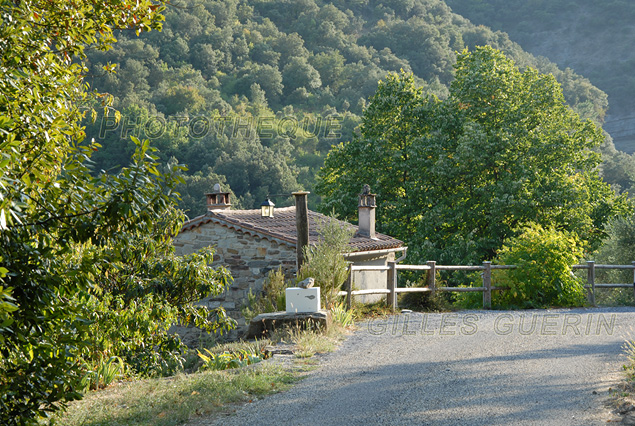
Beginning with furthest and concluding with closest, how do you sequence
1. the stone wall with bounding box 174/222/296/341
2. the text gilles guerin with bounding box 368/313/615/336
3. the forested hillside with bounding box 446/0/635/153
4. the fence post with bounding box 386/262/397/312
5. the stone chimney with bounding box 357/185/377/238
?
the forested hillside with bounding box 446/0/635/153 → the stone chimney with bounding box 357/185/377/238 → the stone wall with bounding box 174/222/296/341 → the fence post with bounding box 386/262/397/312 → the text gilles guerin with bounding box 368/313/615/336

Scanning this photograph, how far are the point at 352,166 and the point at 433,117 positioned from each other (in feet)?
13.9

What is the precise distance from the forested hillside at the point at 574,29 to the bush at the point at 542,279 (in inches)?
3088

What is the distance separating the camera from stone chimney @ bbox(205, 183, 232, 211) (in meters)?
21.0

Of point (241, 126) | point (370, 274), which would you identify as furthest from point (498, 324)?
point (241, 126)

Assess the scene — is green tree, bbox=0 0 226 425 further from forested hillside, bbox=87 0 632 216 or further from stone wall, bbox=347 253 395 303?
forested hillside, bbox=87 0 632 216

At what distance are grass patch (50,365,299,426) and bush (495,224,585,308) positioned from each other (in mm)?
8826

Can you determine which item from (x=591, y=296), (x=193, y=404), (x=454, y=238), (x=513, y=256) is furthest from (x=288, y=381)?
(x=454, y=238)

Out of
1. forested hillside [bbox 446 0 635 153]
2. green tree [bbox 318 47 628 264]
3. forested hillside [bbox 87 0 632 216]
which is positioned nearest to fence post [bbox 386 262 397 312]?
green tree [bbox 318 47 628 264]

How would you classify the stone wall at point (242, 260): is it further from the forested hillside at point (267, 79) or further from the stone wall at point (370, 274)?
the forested hillside at point (267, 79)

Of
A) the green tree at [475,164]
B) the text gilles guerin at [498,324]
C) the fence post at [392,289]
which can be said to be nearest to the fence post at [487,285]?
the text gilles guerin at [498,324]

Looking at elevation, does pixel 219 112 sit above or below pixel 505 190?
above

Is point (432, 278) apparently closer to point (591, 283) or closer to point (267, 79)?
point (591, 283)

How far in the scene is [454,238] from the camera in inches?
929

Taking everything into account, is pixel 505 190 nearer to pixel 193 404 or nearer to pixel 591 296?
pixel 591 296
